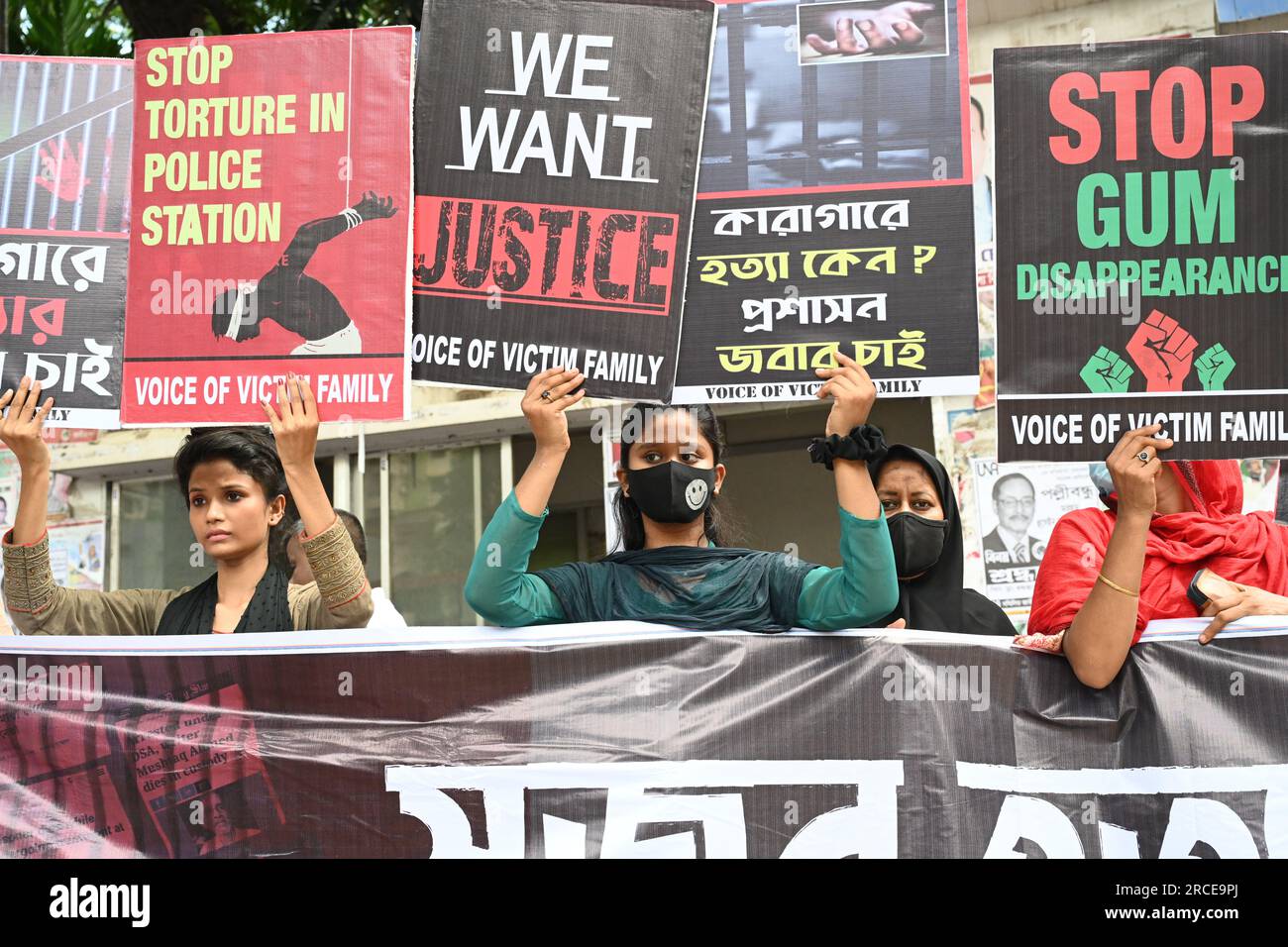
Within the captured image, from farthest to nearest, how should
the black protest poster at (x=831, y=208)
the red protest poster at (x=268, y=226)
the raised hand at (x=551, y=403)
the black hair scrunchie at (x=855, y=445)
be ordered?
the red protest poster at (x=268, y=226), the black protest poster at (x=831, y=208), the raised hand at (x=551, y=403), the black hair scrunchie at (x=855, y=445)

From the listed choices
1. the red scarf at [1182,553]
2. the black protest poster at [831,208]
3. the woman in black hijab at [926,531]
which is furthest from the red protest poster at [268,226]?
the red scarf at [1182,553]

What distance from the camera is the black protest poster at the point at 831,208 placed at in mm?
3746

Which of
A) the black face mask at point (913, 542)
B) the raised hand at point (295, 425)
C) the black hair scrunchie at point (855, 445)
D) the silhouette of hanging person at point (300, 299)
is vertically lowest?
the black face mask at point (913, 542)

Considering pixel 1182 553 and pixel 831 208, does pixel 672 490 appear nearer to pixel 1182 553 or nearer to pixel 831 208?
pixel 831 208

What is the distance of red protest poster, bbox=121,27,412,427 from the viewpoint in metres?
Answer: 3.87

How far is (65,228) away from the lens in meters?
4.05

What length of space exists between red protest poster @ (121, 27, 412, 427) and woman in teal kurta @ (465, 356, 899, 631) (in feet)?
1.80

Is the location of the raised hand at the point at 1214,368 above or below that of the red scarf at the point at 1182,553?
above

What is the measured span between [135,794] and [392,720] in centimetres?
67

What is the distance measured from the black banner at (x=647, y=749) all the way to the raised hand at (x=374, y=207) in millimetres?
1155

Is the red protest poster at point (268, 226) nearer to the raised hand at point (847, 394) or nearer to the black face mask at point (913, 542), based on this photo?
the raised hand at point (847, 394)

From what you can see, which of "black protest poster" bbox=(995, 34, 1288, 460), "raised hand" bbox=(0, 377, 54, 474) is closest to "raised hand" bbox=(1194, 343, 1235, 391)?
"black protest poster" bbox=(995, 34, 1288, 460)

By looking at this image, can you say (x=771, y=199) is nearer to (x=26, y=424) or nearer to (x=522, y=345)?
(x=522, y=345)

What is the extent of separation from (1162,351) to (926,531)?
776 millimetres
